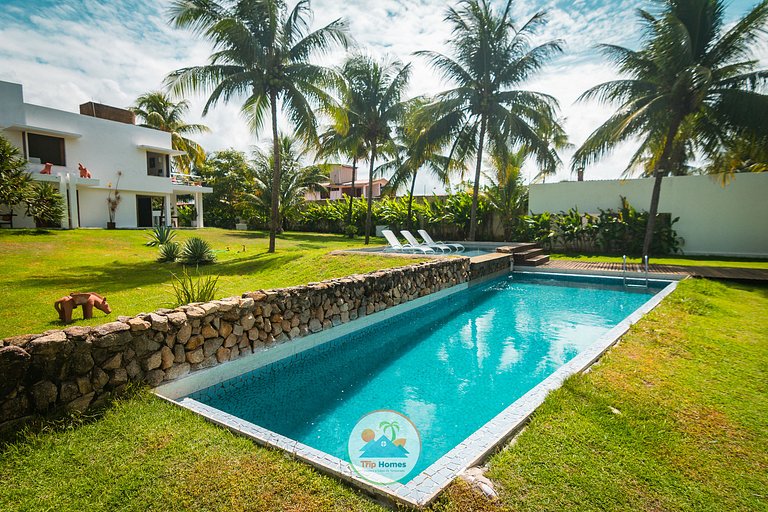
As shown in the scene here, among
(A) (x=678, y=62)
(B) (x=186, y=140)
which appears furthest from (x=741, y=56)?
(B) (x=186, y=140)

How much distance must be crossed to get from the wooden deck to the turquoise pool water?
298 centimetres

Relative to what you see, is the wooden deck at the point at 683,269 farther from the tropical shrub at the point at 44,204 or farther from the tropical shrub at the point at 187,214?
the tropical shrub at the point at 187,214

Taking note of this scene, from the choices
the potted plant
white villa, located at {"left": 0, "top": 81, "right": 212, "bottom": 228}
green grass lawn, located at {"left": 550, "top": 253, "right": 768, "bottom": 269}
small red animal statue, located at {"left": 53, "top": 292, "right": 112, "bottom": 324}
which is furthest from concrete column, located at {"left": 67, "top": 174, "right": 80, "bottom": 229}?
green grass lawn, located at {"left": 550, "top": 253, "right": 768, "bottom": 269}

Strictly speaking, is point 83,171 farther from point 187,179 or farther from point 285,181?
point 285,181

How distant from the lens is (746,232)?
15.2m

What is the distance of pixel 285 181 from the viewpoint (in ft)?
83.1

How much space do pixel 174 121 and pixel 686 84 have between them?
36.0 metres

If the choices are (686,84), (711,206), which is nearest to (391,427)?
(686,84)

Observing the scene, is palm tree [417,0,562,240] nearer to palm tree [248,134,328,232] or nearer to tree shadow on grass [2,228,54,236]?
palm tree [248,134,328,232]

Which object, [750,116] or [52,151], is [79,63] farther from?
[750,116]

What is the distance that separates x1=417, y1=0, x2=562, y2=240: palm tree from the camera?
15.9 metres

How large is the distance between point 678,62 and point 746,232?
7.91m

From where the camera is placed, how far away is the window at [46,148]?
19.8 meters

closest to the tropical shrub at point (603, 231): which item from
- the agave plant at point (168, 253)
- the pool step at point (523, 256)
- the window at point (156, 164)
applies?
the pool step at point (523, 256)
